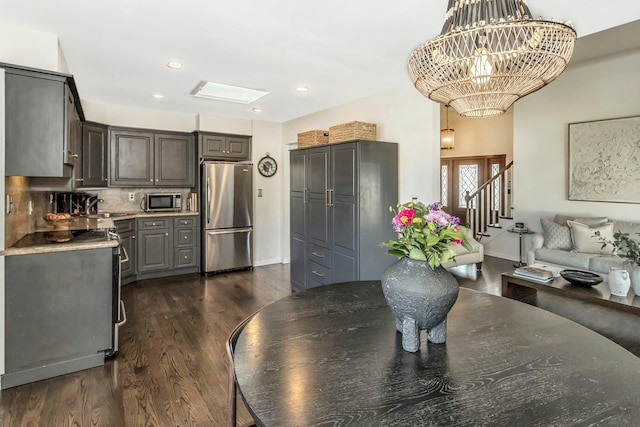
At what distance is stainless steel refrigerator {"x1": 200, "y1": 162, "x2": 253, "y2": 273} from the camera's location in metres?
5.32

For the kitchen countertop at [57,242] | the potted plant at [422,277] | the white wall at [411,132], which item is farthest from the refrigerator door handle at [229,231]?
the potted plant at [422,277]

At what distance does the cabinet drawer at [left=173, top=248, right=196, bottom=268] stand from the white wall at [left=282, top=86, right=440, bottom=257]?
124 inches

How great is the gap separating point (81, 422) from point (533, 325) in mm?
2360

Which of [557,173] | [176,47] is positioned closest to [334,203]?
[176,47]

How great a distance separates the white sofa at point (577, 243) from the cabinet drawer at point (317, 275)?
9.90 feet

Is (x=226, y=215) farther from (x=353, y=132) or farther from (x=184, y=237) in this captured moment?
(x=353, y=132)

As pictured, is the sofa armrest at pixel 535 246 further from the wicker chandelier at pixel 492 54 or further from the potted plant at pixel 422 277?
the potted plant at pixel 422 277

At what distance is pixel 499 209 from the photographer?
6738mm

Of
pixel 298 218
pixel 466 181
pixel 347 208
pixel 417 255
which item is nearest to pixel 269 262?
pixel 298 218

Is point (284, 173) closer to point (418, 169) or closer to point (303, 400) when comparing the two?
point (418, 169)

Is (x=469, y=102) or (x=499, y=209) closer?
(x=469, y=102)

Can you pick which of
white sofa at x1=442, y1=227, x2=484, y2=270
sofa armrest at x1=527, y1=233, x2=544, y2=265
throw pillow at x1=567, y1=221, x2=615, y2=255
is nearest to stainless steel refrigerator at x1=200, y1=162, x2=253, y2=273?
white sofa at x1=442, y1=227, x2=484, y2=270

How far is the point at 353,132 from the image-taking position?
3811 mm

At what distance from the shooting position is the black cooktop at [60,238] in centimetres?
257
